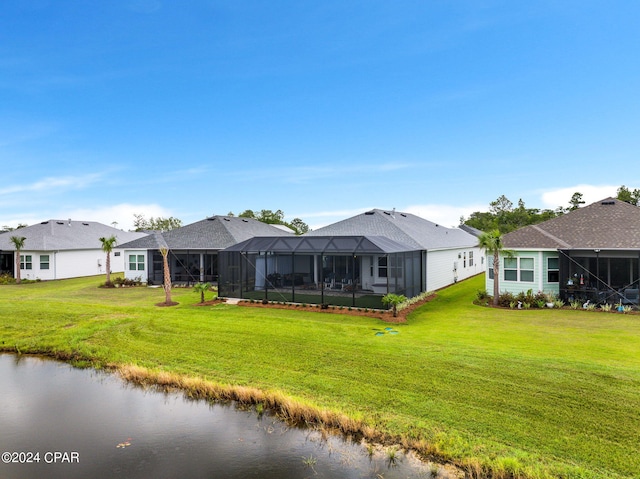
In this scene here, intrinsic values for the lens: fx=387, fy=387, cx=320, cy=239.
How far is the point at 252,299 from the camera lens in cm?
1814

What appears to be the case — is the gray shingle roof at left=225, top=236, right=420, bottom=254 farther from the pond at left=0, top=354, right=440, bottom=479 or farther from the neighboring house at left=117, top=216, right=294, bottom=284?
the pond at left=0, top=354, right=440, bottom=479

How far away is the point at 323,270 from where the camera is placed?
18.7m

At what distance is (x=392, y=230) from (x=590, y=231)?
30.6ft

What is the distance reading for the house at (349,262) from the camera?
17109 mm

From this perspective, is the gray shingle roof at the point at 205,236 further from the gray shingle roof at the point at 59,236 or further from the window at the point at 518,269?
the window at the point at 518,269

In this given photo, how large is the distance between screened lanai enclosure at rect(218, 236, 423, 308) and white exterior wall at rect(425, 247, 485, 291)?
171cm

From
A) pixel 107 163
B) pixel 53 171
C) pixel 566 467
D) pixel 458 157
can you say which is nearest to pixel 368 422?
pixel 566 467

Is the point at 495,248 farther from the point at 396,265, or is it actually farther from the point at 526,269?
the point at 396,265

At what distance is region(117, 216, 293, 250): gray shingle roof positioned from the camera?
83.1ft

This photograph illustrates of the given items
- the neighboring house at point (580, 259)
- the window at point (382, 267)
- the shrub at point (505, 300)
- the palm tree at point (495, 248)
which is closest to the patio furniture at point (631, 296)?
the neighboring house at point (580, 259)

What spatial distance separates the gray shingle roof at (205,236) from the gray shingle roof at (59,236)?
2.90 m

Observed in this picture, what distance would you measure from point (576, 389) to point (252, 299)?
1354cm

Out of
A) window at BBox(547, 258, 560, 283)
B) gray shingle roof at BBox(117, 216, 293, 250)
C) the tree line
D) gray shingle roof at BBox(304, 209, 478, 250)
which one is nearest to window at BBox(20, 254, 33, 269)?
Result: gray shingle roof at BBox(117, 216, 293, 250)

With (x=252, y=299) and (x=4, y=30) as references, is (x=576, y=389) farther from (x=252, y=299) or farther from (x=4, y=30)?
(x=4, y=30)
